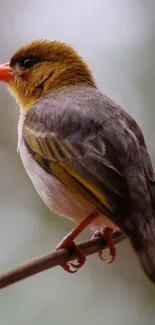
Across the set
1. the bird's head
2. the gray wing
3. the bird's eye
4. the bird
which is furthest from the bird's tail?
the bird's eye

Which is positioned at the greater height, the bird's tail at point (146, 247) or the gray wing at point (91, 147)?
the gray wing at point (91, 147)

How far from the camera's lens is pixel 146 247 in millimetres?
2891

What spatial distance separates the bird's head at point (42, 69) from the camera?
4094 millimetres

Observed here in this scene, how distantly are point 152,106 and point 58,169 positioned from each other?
Result: 7.63ft

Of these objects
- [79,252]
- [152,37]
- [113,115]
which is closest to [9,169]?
[152,37]

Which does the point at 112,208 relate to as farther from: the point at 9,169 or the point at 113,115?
the point at 9,169

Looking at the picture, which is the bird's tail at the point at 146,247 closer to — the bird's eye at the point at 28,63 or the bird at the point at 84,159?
the bird at the point at 84,159

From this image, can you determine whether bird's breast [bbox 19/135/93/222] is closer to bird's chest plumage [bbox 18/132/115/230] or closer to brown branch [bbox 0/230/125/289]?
bird's chest plumage [bbox 18/132/115/230]

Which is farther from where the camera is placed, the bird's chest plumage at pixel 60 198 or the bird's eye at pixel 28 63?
the bird's eye at pixel 28 63

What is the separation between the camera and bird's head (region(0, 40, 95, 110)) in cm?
409

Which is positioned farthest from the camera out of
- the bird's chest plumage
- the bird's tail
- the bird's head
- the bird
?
the bird's head

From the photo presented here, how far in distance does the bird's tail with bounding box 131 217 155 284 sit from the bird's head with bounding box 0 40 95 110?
134cm

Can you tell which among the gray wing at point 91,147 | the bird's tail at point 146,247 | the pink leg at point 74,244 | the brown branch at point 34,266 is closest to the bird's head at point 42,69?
the gray wing at point 91,147

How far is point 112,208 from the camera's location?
2998 millimetres
